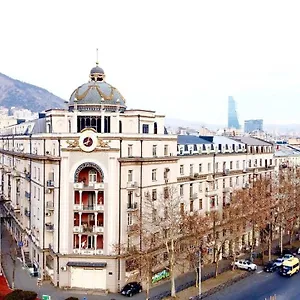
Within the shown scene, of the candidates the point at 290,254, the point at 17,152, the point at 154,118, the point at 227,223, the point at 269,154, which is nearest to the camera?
the point at 154,118

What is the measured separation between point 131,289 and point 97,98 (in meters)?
22.3

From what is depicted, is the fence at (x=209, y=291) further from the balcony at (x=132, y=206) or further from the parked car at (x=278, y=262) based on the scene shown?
the balcony at (x=132, y=206)

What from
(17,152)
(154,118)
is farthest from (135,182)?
(17,152)

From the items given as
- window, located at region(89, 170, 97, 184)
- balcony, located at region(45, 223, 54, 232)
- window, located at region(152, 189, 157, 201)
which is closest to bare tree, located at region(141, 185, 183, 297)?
window, located at region(152, 189, 157, 201)

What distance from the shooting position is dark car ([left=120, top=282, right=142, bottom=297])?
162 ft

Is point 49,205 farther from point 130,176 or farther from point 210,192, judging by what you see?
point 210,192

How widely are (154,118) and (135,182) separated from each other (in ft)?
27.1

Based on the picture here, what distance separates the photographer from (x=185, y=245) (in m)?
55.6

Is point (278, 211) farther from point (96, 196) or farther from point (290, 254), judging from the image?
point (96, 196)

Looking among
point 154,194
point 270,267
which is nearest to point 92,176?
point 154,194

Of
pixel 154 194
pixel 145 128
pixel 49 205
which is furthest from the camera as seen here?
pixel 154 194

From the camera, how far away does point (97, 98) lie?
2167 inches

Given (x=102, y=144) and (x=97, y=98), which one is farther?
(x=97, y=98)

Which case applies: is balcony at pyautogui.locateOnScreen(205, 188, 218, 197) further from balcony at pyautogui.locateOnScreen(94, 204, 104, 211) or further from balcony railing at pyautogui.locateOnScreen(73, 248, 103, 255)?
balcony railing at pyautogui.locateOnScreen(73, 248, 103, 255)
